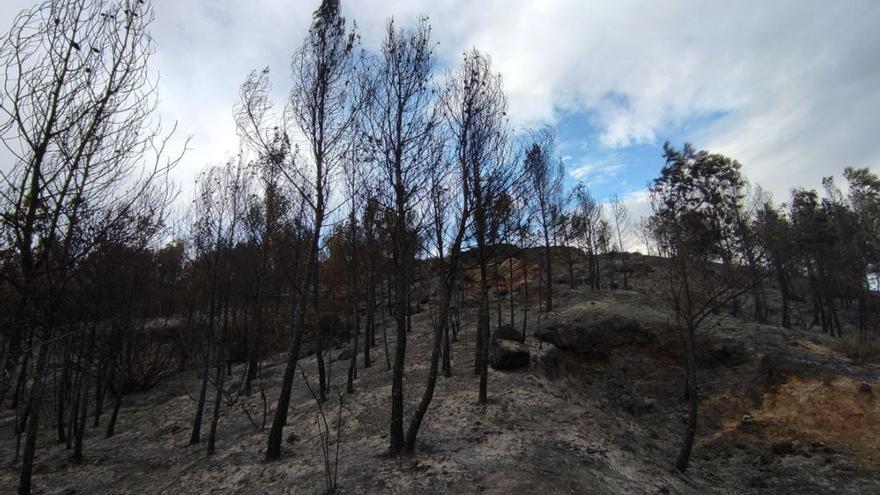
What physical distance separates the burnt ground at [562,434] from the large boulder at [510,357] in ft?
1.60

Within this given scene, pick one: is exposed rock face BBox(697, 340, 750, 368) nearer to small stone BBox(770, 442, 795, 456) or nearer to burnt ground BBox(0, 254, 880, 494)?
burnt ground BBox(0, 254, 880, 494)

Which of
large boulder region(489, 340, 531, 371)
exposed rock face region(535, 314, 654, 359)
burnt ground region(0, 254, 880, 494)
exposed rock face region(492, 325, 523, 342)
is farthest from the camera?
exposed rock face region(535, 314, 654, 359)

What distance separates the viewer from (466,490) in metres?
7.55

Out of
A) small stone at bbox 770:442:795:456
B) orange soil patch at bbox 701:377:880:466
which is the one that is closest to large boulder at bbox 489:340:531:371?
orange soil patch at bbox 701:377:880:466

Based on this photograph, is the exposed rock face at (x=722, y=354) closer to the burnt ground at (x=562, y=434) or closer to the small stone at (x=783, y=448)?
the burnt ground at (x=562, y=434)

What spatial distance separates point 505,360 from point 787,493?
833 centimetres

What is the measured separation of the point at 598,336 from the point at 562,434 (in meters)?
10.8

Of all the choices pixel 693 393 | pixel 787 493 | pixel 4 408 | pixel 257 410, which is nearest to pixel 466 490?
pixel 693 393

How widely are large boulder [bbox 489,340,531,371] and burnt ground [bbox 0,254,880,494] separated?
0.49 meters

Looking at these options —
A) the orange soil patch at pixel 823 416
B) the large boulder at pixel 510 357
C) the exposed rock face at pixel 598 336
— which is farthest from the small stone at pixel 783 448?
the exposed rock face at pixel 598 336

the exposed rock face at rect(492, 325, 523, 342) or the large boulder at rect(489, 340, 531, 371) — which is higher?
the exposed rock face at rect(492, 325, 523, 342)

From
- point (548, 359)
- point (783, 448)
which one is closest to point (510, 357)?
point (548, 359)

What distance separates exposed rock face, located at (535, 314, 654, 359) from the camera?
19859 millimetres

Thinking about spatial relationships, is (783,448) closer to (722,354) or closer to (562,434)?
(562,434)
